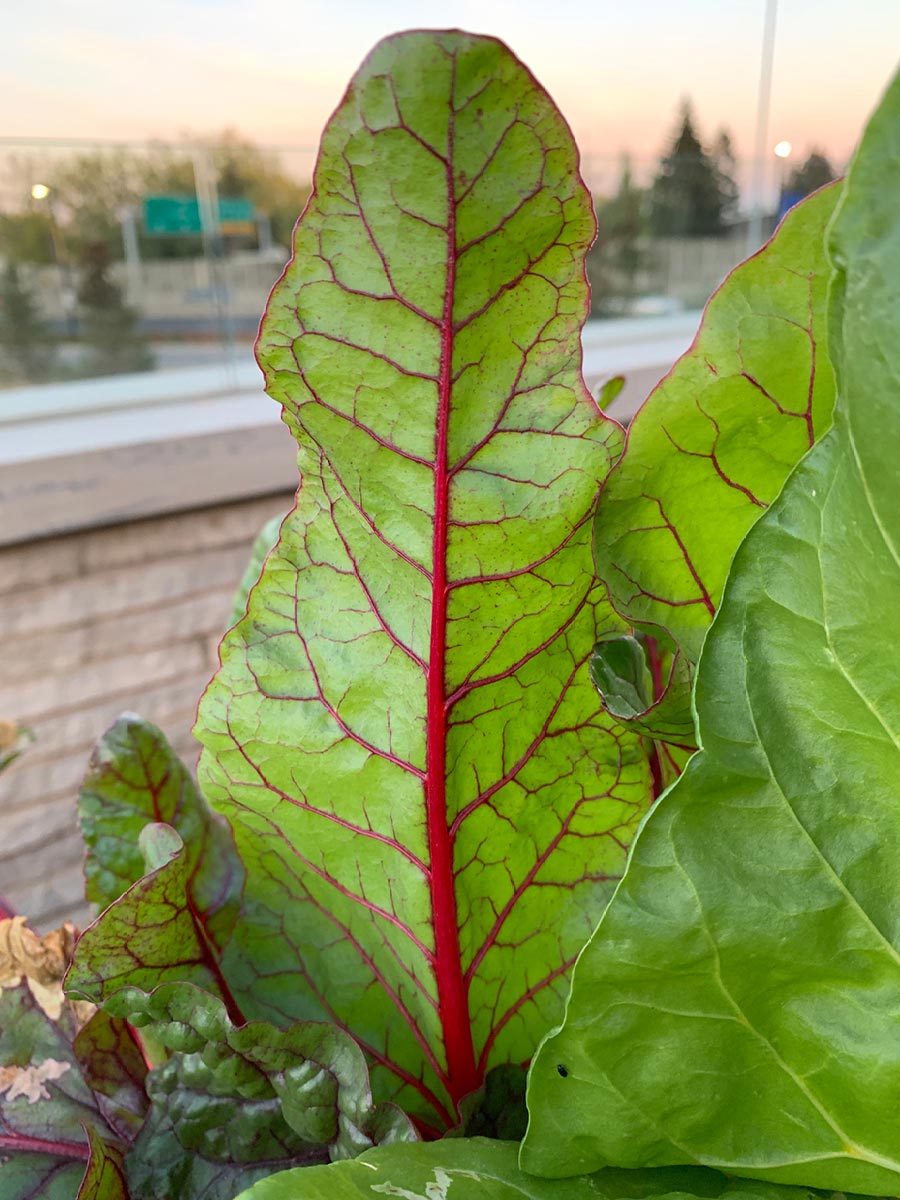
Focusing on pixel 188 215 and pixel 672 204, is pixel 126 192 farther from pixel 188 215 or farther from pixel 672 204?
pixel 672 204

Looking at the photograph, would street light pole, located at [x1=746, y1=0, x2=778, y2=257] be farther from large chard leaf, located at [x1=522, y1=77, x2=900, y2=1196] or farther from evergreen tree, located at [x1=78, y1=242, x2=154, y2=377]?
large chard leaf, located at [x1=522, y1=77, x2=900, y2=1196]

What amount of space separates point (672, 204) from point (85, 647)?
1726mm

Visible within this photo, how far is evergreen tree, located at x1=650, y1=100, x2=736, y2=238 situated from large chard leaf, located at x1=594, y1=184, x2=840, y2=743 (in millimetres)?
2314

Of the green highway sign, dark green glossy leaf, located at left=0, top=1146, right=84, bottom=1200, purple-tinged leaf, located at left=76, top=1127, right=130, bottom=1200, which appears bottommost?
dark green glossy leaf, located at left=0, top=1146, right=84, bottom=1200

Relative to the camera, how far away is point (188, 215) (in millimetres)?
1791

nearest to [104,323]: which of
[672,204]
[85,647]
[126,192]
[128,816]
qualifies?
[126,192]

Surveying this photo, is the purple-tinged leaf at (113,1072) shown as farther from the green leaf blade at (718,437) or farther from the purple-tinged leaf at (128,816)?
the green leaf blade at (718,437)

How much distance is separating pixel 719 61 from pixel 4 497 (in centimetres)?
216

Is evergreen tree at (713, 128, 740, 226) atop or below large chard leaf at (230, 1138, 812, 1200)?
atop

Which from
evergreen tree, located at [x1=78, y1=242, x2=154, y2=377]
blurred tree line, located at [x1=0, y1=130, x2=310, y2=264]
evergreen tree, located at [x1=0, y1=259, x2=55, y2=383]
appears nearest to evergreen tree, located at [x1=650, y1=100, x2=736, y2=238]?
blurred tree line, located at [x1=0, y1=130, x2=310, y2=264]

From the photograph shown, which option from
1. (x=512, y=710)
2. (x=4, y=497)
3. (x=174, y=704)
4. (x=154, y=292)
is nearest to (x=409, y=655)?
(x=512, y=710)

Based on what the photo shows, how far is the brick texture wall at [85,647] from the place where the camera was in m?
1.55

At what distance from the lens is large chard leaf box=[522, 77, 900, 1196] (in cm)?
15

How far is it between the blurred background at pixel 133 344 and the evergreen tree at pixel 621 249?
0.10 m
